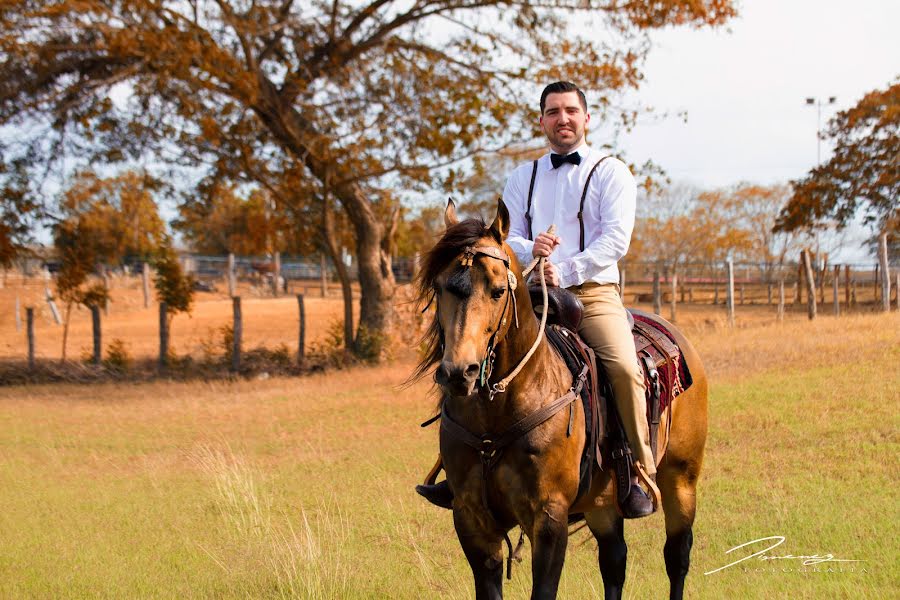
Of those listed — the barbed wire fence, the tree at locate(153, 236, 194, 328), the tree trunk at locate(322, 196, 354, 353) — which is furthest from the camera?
the barbed wire fence

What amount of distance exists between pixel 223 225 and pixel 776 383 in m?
47.5

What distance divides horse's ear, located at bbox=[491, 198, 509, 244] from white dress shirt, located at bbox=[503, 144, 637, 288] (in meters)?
0.58

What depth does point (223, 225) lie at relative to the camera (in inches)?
2218

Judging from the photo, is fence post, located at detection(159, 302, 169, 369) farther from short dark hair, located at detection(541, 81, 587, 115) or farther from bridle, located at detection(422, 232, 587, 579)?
bridle, located at detection(422, 232, 587, 579)

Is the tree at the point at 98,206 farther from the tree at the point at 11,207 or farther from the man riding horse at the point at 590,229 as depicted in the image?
the man riding horse at the point at 590,229

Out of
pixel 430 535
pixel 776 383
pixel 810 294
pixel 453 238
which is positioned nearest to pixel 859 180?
pixel 810 294

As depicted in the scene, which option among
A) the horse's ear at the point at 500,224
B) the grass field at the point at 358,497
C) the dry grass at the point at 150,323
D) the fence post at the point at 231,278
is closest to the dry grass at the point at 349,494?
the grass field at the point at 358,497

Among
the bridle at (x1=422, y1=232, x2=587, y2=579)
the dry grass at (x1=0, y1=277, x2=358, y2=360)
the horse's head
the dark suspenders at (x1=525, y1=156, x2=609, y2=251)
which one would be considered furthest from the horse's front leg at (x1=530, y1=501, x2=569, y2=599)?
the dry grass at (x1=0, y1=277, x2=358, y2=360)

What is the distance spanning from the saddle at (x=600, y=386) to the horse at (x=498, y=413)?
0.12 metres

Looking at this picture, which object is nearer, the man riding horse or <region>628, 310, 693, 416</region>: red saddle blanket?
the man riding horse

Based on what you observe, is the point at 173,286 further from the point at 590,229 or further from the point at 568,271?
the point at 568,271

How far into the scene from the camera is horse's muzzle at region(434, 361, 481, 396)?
3.33 metres

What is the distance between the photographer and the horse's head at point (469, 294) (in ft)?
11.1

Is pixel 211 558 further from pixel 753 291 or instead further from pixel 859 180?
pixel 753 291
